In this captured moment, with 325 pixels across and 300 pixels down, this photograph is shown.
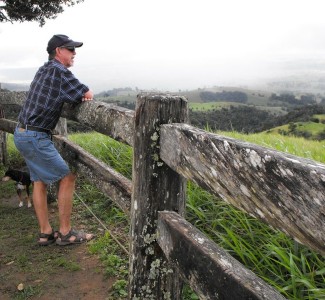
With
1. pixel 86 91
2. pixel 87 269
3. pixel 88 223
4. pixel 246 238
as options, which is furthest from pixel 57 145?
pixel 246 238

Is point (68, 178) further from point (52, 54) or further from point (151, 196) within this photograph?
point (151, 196)

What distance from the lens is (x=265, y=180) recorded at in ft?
3.83

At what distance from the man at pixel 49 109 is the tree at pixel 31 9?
8706mm

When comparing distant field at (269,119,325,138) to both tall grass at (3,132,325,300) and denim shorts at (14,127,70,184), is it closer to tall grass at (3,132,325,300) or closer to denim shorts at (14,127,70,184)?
tall grass at (3,132,325,300)

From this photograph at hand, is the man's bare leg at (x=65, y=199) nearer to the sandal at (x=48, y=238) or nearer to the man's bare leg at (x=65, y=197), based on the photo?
the man's bare leg at (x=65, y=197)

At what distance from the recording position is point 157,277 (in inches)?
96.3

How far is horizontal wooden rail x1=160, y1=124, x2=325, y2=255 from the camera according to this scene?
99 centimetres

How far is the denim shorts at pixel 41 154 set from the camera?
155 inches

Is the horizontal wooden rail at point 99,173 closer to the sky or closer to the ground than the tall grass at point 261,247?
closer to the sky

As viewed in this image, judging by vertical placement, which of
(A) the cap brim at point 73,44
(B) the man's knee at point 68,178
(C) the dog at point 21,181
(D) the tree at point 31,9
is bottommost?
(C) the dog at point 21,181

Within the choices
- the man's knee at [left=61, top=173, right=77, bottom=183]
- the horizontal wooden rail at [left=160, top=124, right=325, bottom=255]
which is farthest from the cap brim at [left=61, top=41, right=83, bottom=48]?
the horizontal wooden rail at [left=160, top=124, right=325, bottom=255]

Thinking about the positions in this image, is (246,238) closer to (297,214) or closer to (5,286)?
(5,286)

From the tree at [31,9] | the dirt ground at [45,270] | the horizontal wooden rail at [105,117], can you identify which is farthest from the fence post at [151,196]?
the tree at [31,9]

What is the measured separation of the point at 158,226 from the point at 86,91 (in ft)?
6.35
